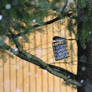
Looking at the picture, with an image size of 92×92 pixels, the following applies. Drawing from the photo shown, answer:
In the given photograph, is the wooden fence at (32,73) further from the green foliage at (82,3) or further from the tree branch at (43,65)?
the green foliage at (82,3)

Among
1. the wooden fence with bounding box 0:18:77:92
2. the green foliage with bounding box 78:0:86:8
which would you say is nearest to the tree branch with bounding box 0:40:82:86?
the green foliage with bounding box 78:0:86:8

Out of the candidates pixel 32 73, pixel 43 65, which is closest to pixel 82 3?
pixel 43 65

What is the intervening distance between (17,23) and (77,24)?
23.2 inches

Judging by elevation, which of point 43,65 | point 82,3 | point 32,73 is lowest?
point 32,73

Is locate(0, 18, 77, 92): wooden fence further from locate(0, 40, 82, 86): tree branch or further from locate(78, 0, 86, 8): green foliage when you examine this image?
locate(78, 0, 86, 8): green foliage

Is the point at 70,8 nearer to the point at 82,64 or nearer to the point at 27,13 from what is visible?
the point at 27,13

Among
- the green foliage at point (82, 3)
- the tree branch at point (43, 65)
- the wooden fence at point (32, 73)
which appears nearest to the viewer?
the green foliage at point (82, 3)

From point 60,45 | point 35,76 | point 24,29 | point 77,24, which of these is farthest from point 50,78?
point 24,29

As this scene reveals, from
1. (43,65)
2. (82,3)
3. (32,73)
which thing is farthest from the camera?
(32,73)

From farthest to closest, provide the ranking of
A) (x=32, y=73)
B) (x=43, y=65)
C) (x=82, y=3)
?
1. (x=32, y=73)
2. (x=43, y=65)
3. (x=82, y=3)

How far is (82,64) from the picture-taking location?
194 centimetres

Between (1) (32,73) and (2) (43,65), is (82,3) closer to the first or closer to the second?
(2) (43,65)

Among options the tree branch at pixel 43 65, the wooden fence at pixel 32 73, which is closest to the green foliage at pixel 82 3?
the tree branch at pixel 43 65

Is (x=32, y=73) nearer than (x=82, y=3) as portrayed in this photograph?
No
